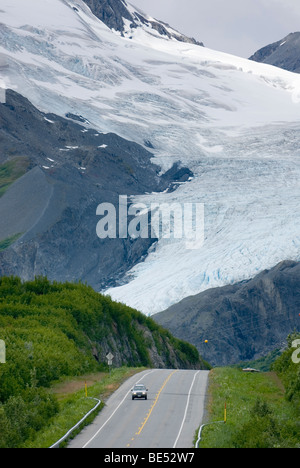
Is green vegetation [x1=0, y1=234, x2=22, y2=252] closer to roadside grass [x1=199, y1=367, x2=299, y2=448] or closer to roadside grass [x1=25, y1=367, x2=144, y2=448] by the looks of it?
roadside grass [x1=25, y1=367, x2=144, y2=448]

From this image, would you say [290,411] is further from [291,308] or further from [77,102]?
[77,102]

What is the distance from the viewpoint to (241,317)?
128375mm

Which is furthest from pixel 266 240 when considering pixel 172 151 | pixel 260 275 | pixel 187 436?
pixel 187 436

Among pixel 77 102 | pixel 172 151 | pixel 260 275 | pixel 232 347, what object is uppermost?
pixel 77 102

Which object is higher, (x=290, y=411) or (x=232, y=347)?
(x=290, y=411)

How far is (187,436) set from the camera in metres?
27.6

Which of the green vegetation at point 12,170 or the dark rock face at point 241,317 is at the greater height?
the green vegetation at point 12,170

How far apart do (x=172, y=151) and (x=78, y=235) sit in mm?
32727

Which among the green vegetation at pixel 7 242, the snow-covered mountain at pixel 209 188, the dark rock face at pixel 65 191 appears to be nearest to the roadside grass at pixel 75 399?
the snow-covered mountain at pixel 209 188

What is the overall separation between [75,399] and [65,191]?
415 ft

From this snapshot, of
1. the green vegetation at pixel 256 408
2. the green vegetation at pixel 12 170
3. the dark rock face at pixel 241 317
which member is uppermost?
the green vegetation at pixel 12 170

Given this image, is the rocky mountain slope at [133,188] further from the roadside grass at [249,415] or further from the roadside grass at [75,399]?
the roadside grass at [249,415]

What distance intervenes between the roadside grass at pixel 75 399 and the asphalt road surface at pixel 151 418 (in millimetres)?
493

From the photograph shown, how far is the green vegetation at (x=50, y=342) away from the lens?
→ 29.9 m
